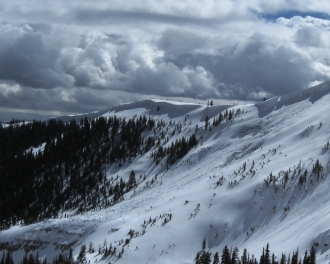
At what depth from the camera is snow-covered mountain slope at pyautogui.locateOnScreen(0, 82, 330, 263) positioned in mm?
49406

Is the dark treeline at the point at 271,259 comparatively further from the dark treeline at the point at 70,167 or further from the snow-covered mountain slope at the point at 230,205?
the dark treeline at the point at 70,167

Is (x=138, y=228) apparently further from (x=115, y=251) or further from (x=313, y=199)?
(x=313, y=199)

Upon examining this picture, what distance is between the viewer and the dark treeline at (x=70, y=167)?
368 feet

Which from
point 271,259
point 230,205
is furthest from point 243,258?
point 230,205

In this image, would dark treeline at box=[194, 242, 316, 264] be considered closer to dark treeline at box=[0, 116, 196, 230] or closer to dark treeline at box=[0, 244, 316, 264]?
dark treeline at box=[0, 244, 316, 264]

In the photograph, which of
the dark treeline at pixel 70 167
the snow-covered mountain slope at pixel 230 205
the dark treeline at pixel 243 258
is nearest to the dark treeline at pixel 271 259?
the dark treeline at pixel 243 258

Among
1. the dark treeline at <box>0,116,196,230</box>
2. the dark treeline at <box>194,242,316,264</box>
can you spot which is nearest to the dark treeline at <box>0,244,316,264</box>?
the dark treeline at <box>194,242,316,264</box>

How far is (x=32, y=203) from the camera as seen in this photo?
404 feet

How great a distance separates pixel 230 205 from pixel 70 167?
3214 inches

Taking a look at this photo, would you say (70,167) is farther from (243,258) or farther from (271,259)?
(271,259)

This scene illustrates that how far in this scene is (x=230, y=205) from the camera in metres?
56.6

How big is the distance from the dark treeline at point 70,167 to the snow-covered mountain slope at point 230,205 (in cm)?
1865

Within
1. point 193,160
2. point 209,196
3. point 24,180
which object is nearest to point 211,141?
point 193,160

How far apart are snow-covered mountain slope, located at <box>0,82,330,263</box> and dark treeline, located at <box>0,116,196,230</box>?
61.2 feet
